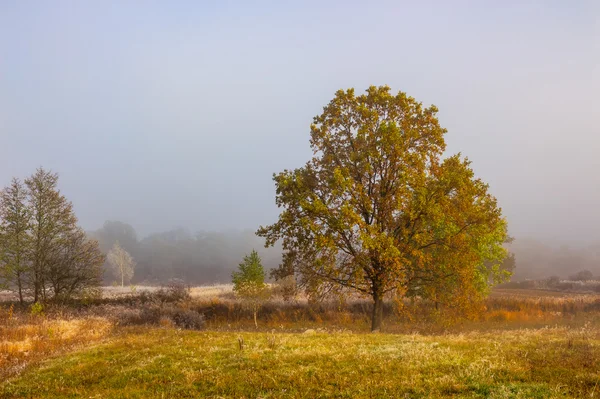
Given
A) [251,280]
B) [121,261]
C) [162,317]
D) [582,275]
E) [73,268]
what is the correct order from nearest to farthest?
[162,317] → [251,280] → [73,268] → [582,275] → [121,261]

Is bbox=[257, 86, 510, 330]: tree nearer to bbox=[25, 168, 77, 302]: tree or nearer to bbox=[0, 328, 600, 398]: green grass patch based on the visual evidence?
bbox=[0, 328, 600, 398]: green grass patch

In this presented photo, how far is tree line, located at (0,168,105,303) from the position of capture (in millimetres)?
36125

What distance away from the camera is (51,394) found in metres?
11.4

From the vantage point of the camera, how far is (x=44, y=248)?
3703 centimetres

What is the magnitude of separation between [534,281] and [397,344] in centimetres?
7790

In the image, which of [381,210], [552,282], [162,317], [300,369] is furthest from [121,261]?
[552,282]

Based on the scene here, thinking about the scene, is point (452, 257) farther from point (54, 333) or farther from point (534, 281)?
point (534, 281)

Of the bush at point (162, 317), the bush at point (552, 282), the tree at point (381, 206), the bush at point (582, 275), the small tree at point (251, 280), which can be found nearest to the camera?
the tree at point (381, 206)

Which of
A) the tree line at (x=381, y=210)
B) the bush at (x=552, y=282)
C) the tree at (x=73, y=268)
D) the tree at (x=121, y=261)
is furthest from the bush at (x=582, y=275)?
the tree at (x=121, y=261)

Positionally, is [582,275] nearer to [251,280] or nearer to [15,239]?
[251,280]

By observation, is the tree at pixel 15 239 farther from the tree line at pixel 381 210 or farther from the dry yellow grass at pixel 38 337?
the tree line at pixel 381 210

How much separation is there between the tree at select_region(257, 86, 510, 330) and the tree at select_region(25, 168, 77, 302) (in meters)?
24.9

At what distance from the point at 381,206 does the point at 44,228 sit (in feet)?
108

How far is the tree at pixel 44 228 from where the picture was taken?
121 ft
